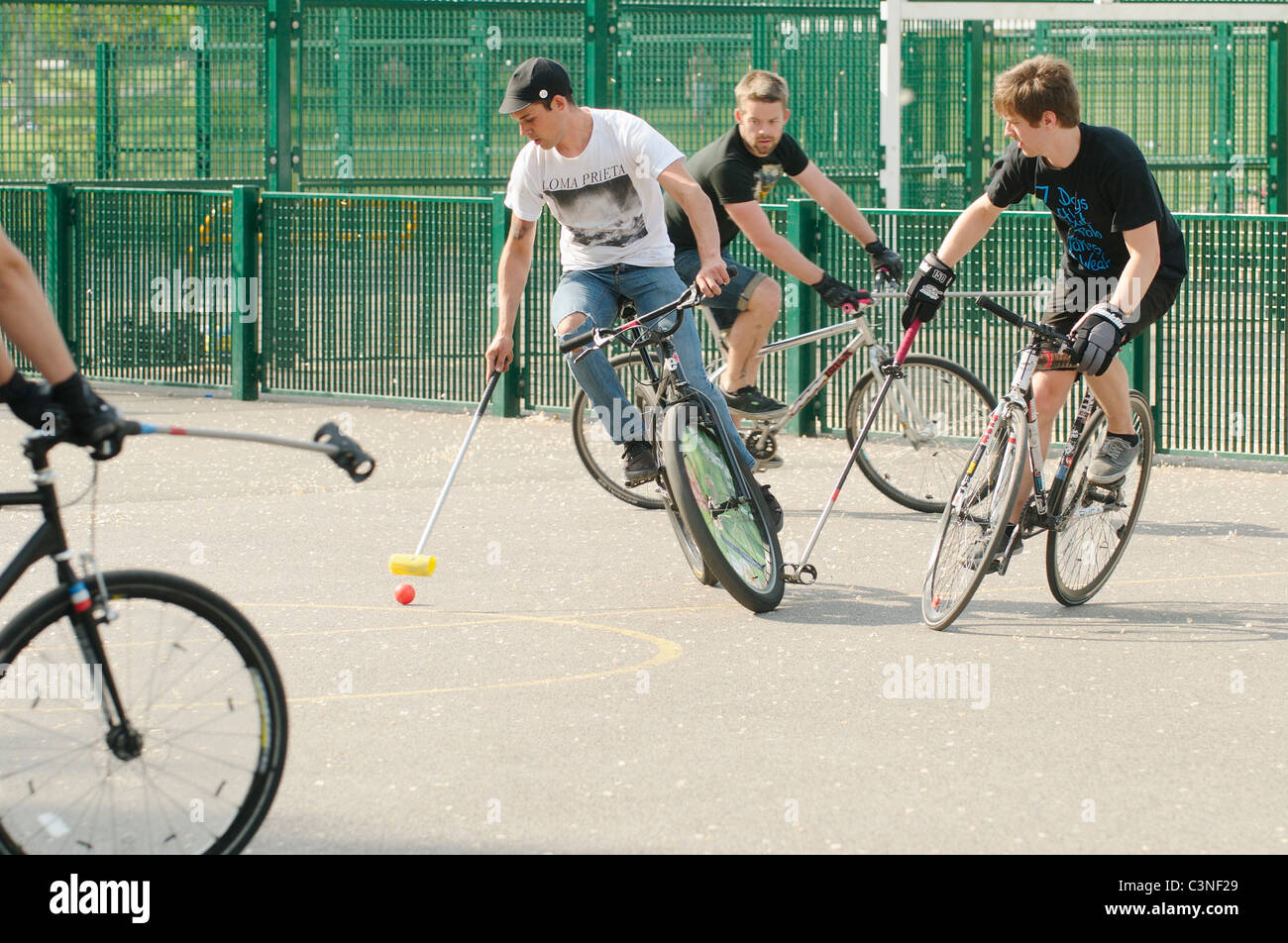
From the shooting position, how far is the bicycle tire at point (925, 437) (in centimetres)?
884

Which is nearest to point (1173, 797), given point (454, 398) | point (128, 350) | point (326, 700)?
point (326, 700)

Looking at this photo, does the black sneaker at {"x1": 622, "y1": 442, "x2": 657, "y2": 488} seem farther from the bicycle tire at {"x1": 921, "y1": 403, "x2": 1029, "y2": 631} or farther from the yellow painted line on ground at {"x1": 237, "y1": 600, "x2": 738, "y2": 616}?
the bicycle tire at {"x1": 921, "y1": 403, "x2": 1029, "y2": 631}

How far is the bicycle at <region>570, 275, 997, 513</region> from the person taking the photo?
881 centimetres

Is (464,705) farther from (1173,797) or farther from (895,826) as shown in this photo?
(1173,797)

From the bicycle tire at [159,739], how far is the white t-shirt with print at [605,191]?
3.73m

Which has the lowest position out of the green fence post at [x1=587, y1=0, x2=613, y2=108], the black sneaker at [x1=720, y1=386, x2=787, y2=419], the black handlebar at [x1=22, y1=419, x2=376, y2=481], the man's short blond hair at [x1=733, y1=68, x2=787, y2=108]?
the black sneaker at [x1=720, y1=386, x2=787, y2=419]

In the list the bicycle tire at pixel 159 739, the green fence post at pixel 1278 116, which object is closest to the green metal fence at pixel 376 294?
the bicycle tire at pixel 159 739

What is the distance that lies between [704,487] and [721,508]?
3.9 inches

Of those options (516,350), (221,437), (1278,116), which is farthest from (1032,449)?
(1278,116)

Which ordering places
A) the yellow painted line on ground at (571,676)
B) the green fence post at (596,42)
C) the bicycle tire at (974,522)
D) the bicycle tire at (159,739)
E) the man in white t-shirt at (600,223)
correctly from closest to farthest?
the bicycle tire at (159,739) → the yellow painted line on ground at (571,676) → the bicycle tire at (974,522) → the man in white t-shirt at (600,223) → the green fence post at (596,42)

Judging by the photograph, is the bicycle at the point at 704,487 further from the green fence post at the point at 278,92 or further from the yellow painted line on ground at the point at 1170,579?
the green fence post at the point at 278,92

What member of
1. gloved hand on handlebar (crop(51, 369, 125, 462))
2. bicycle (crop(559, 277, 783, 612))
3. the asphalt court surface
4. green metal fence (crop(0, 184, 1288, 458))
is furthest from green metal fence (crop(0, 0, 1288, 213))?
gloved hand on handlebar (crop(51, 369, 125, 462))

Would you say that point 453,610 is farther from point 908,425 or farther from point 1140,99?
point 1140,99

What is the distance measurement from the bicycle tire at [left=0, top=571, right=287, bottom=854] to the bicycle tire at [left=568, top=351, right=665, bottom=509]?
4771 millimetres
